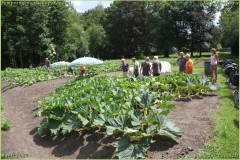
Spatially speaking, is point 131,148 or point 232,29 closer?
point 131,148

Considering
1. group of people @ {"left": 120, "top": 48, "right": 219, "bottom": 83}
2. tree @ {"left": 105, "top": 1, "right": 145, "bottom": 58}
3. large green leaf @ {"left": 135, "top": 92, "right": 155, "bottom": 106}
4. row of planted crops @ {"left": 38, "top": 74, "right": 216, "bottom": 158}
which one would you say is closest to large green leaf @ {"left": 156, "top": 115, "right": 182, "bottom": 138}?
row of planted crops @ {"left": 38, "top": 74, "right": 216, "bottom": 158}

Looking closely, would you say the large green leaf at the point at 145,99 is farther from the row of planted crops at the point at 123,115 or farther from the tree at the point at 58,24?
the tree at the point at 58,24

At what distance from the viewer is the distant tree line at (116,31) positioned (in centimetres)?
3953

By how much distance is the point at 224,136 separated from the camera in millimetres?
6941

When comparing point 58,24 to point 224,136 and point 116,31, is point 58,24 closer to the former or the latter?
point 116,31

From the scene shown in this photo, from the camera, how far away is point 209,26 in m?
45.3

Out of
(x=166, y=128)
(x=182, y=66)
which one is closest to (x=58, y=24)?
(x=182, y=66)

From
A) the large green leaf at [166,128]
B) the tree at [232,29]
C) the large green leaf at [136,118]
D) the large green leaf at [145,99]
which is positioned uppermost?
the tree at [232,29]

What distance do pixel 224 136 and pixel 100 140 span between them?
2.91 m

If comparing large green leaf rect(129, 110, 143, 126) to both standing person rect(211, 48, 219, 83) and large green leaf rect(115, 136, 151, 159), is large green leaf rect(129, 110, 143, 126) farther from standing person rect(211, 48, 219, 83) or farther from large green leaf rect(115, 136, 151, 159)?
standing person rect(211, 48, 219, 83)

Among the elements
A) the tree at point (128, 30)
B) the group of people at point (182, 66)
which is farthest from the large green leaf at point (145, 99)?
the tree at point (128, 30)

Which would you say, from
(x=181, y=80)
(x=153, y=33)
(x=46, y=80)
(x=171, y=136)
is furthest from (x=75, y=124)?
(x=153, y=33)

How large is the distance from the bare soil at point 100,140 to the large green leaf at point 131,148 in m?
0.20

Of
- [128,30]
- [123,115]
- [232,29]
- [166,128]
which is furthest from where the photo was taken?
[128,30]
